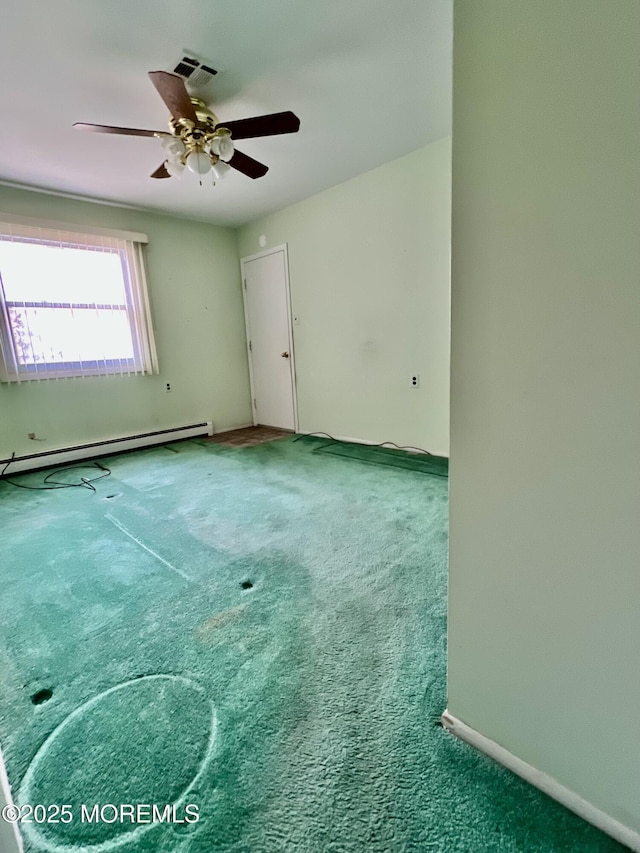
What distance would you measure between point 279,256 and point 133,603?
Result: 3.88 meters

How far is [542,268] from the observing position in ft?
2.15

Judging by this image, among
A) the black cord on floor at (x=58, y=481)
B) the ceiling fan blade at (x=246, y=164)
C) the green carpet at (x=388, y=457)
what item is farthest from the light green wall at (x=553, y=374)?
the black cord on floor at (x=58, y=481)

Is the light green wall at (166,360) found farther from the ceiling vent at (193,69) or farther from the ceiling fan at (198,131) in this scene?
the ceiling vent at (193,69)

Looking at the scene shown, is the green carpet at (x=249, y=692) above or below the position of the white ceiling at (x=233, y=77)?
below

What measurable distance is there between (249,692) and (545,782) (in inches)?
29.9

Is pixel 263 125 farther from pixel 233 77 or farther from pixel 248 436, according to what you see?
pixel 248 436

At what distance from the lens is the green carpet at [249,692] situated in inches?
A: 30.8

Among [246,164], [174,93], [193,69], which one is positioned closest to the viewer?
[174,93]

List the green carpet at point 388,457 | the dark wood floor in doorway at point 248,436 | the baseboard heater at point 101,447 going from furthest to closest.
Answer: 1. the dark wood floor in doorway at point 248,436
2. the baseboard heater at point 101,447
3. the green carpet at point 388,457

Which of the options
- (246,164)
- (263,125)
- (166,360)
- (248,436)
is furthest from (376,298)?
(166,360)

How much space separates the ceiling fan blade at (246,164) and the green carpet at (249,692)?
2322mm

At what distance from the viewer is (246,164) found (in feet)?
8.16

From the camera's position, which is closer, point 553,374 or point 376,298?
point 553,374

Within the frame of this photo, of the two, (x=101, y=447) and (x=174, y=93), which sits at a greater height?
(x=174, y=93)
